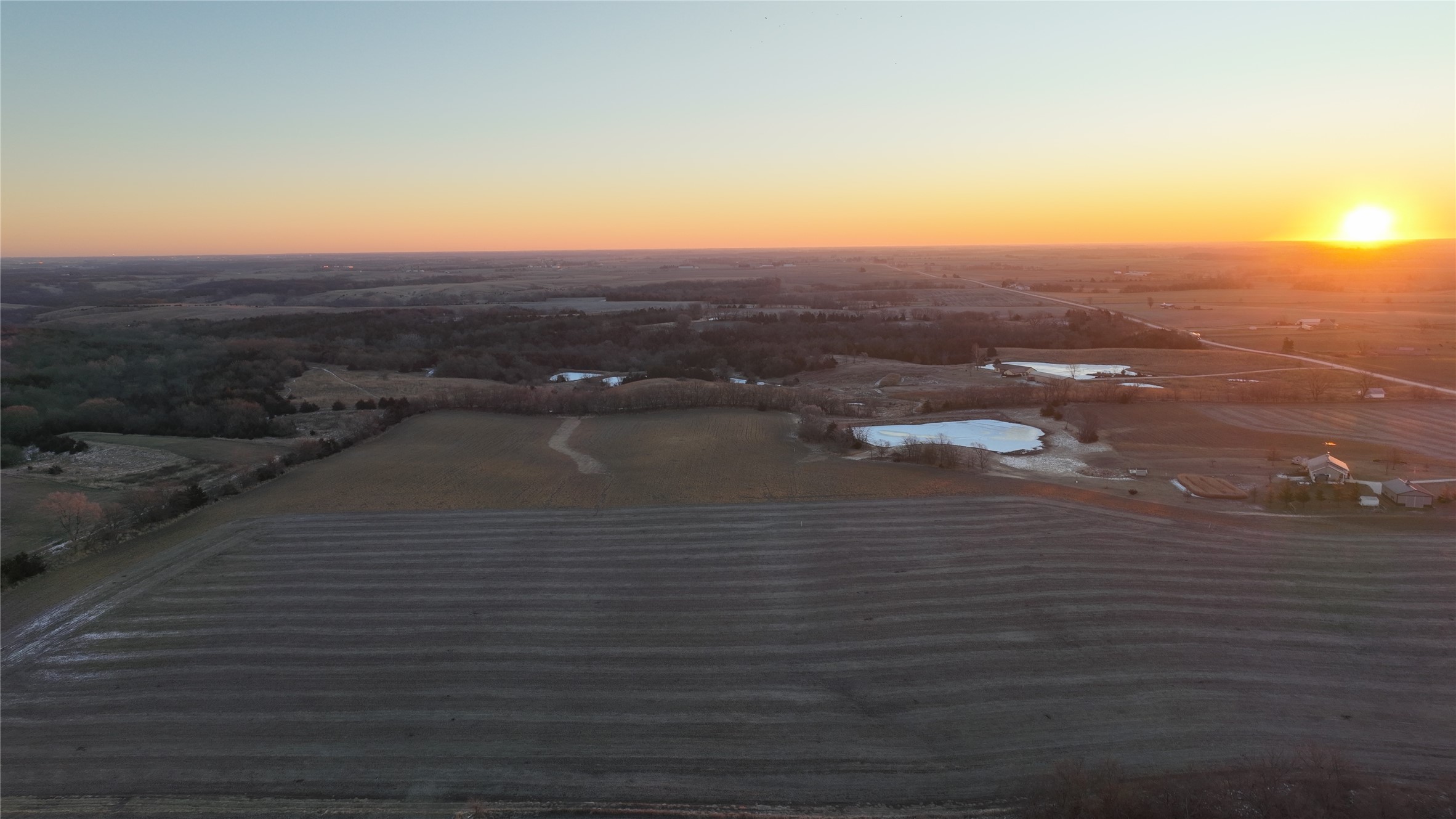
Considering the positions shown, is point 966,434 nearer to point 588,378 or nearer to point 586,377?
point 588,378

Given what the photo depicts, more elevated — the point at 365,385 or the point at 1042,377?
the point at 365,385

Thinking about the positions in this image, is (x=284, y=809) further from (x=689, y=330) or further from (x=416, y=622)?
(x=689, y=330)

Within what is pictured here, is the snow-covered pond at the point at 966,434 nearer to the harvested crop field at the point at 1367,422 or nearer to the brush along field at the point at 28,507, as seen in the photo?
the harvested crop field at the point at 1367,422

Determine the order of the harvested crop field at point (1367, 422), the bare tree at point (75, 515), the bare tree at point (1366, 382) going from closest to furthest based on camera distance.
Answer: the bare tree at point (75, 515)
the harvested crop field at point (1367, 422)
the bare tree at point (1366, 382)

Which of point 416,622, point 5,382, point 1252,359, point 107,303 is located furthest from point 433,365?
point 107,303

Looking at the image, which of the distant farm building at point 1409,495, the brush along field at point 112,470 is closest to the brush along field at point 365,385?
the brush along field at point 112,470

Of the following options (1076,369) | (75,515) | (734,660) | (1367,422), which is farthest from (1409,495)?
(75,515)
